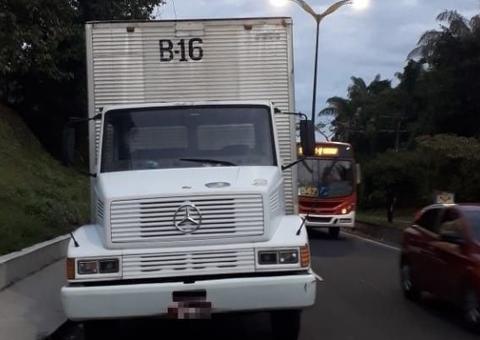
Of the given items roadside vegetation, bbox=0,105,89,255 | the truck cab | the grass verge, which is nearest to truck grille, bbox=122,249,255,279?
the truck cab

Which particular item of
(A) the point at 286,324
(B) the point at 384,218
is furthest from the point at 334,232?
(A) the point at 286,324

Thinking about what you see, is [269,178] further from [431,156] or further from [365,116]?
[365,116]

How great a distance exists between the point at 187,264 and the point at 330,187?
2136 cm

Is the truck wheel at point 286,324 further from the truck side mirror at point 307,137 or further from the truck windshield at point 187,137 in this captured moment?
the truck side mirror at point 307,137

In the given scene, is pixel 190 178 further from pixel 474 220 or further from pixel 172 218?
pixel 474 220

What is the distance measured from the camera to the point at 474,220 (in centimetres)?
1152

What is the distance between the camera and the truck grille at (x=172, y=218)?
8797 millimetres

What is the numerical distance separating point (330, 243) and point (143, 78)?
16635 millimetres

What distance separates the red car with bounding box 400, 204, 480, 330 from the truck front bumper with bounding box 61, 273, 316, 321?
303 cm

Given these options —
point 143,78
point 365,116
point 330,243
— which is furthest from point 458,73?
point 143,78

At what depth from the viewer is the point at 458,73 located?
48.1 metres

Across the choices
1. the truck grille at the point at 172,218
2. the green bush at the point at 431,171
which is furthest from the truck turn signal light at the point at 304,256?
the green bush at the point at 431,171

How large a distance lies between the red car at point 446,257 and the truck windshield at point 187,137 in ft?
9.35

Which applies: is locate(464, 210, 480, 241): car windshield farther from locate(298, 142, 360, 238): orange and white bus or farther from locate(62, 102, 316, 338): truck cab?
locate(298, 142, 360, 238): orange and white bus
